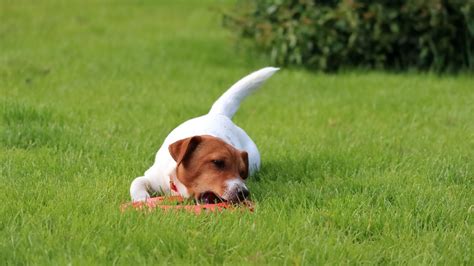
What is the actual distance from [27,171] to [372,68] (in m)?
6.53

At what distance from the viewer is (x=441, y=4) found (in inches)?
416

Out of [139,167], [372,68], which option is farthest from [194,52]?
[139,167]

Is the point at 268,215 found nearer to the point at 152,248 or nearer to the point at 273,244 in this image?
the point at 273,244

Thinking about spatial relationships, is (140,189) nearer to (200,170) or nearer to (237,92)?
(200,170)

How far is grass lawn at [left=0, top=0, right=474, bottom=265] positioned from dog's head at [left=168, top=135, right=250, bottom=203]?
209 mm

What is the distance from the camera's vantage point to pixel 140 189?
204 inches

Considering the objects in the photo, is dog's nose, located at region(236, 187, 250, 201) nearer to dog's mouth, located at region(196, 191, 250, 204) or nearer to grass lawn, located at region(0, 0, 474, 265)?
dog's mouth, located at region(196, 191, 250, 204)

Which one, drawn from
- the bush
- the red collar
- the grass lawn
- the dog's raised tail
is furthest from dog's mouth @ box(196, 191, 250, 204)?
the bush

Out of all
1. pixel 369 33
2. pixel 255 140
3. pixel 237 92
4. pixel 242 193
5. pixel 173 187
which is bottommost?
pixel 255 140

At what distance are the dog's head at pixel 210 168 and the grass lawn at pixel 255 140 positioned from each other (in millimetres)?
209

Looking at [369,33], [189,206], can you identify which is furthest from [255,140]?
[369,33]

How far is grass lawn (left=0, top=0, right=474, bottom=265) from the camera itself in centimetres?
425

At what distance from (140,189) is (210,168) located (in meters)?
0.50

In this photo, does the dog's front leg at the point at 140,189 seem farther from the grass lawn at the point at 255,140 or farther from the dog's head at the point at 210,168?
the dog's head at the point at 210,168
